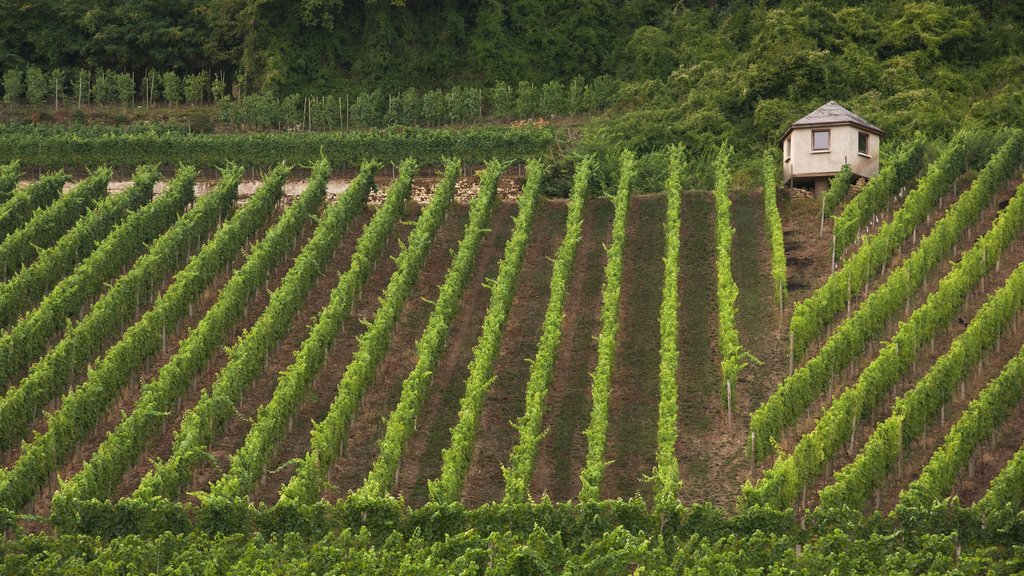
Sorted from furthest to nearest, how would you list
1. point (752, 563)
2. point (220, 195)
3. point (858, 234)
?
1. point (220, 195)
2. point (858, 234)
3. point (752, 563)

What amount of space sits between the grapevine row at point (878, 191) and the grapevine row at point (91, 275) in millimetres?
20175

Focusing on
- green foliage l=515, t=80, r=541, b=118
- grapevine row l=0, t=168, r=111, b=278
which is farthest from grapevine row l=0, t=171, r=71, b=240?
green foliage l=515, t=80, r=541, b=118

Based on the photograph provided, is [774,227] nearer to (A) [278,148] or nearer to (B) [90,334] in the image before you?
(B) [90,334]

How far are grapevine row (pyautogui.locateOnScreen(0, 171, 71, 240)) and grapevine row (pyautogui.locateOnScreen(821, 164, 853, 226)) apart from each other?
25.5 meters

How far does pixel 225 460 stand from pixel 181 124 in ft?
100

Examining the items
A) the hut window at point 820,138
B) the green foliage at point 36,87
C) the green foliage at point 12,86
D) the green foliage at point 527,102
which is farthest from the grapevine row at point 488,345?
the green foliage at point 12,86

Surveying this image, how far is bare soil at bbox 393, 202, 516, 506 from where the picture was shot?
4366cm

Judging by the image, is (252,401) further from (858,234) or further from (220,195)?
(858,234)

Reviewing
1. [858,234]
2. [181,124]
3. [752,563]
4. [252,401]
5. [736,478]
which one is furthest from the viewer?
[181,124]

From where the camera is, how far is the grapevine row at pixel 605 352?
41188 millimetres

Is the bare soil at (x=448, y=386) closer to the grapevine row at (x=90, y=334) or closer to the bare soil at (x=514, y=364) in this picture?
the bare soil at (x=514, y=364)

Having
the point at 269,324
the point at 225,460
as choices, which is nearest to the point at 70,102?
the point at 269,324

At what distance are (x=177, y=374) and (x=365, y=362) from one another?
15.8 feet

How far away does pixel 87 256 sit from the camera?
182 ft
